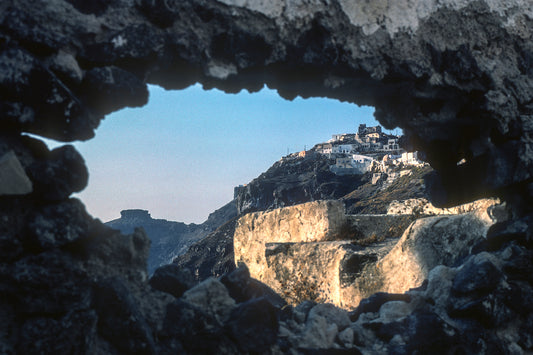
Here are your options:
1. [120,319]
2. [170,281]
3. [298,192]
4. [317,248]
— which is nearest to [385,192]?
[298,192]

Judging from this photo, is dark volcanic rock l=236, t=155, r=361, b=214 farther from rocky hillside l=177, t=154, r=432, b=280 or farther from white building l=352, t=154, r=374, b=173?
white building l=352, t=154, r=374, b=173

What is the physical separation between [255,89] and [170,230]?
365ft

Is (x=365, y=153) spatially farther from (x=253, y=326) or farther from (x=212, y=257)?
(x=253, y=326)

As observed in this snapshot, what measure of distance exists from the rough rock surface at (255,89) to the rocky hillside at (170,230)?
272 ft

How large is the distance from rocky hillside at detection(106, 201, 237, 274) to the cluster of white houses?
27.3 meters

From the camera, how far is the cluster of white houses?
2222 inches

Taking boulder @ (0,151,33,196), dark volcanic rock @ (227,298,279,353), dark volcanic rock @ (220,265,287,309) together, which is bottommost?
dark volcanic rock @ (227,298,279,353)

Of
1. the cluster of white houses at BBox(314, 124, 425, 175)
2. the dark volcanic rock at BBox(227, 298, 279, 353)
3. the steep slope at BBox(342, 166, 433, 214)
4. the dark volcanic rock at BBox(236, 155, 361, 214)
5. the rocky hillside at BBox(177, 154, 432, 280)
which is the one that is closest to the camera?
the dark volcanic rock at BBox(227, 298, 279, 353)

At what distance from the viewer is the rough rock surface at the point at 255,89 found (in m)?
1.62

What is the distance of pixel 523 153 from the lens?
2.79m

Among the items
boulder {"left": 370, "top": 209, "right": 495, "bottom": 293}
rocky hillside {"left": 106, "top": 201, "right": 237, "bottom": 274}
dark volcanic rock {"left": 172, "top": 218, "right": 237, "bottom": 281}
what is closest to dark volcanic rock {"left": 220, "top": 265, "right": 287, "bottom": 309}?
boulder {"left": 370, "top": 209, "right": 495, "bottom": 293}

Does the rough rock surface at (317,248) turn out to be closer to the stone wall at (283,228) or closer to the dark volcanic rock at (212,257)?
the stone wall at (283,228)

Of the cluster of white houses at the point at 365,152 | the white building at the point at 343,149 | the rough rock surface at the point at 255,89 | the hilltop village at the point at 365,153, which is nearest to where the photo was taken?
the rough rock surface at the point at 255,89

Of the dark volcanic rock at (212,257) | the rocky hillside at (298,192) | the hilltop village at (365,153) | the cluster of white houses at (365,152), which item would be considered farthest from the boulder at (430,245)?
the cluster of white houses at (365,152)
